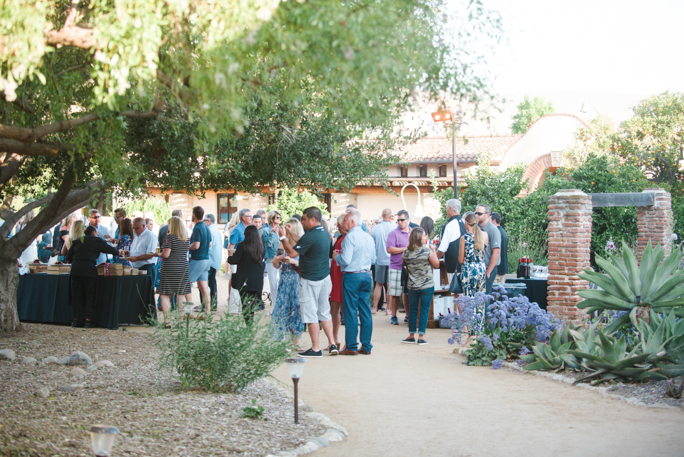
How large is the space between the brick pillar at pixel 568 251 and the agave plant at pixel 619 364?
245cm

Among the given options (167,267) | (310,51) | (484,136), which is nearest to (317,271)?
(167,267)

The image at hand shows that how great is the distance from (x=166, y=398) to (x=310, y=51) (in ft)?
11.7

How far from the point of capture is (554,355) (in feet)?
25.9

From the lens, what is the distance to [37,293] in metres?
12.0

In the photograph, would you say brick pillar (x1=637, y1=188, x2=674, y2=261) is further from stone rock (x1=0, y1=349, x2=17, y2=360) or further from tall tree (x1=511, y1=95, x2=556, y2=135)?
tall tree (x1=511, y1=95, x2=556, y2=135)

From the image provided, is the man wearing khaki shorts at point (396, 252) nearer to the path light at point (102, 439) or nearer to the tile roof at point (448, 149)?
the path light at point (102, 439)

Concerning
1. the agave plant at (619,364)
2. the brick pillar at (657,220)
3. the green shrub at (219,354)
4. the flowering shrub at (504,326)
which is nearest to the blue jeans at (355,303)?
the flowering shrub at (504,326)

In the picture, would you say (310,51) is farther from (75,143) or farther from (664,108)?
(664,108)

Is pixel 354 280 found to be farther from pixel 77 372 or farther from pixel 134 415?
pixel 134 415

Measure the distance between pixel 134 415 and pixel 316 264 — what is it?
3.63 meters

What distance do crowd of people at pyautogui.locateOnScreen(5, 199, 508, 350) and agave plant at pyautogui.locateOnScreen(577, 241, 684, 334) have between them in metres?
1.68

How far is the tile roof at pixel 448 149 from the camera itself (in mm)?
28188

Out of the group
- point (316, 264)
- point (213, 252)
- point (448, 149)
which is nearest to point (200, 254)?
point (213, 252)

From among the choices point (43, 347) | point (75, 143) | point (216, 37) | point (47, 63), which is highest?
point (47, 63)
